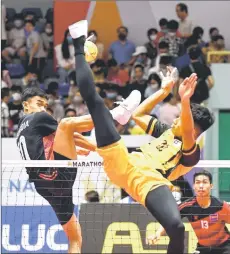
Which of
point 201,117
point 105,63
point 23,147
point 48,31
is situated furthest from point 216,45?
point 201,117

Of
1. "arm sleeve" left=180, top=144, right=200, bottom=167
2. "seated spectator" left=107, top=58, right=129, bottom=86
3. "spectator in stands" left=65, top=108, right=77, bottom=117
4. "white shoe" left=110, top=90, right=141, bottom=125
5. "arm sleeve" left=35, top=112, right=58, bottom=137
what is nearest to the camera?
"arm sleeve" left=180, top=144, right=200, bottom=167

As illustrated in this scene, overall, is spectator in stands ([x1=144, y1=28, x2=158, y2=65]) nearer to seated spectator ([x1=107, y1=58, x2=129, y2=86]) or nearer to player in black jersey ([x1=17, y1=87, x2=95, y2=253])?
seated spectator ([x1=107, y1=58, x2=129, y2=86])

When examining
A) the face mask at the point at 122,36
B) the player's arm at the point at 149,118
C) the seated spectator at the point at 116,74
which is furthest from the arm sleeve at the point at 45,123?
the face mask at the point at 122,36

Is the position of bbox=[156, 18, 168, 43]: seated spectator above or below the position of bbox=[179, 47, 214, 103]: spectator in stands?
above

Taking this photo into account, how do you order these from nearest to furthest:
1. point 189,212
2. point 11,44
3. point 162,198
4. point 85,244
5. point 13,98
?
point 162,198 → point 189,212 → point 85,244 → point 13,98 → point 11,44

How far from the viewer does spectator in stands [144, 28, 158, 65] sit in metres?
20.1

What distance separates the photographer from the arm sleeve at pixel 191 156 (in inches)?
401

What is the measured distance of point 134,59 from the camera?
20.3m

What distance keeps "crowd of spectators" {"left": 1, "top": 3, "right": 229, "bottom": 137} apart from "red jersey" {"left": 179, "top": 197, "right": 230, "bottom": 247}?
5.40 m

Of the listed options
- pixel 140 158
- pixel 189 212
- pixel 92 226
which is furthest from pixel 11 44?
pixel 140 158

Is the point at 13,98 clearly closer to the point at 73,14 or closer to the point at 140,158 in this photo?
the point at 73,14

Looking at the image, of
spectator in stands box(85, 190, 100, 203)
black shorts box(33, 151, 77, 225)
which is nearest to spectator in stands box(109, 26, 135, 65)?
spectator in stands box(85, 190, 100, 203)

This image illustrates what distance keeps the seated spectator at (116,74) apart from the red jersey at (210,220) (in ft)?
25.0

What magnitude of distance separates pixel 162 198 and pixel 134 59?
429 inches
